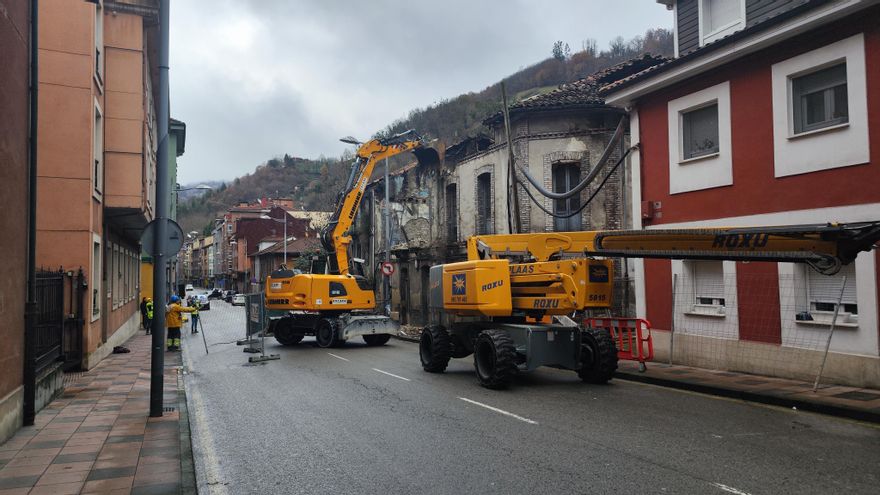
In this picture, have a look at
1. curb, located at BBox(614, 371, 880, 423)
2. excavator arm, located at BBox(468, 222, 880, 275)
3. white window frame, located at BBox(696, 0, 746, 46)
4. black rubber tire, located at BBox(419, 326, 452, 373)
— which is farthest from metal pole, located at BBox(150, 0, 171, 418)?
white window frame, located at BBox(696, 0, 746, 46)

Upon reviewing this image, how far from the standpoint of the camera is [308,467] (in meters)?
6.31

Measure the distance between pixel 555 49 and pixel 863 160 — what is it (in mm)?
68937

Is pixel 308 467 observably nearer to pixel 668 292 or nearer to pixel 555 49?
pixel 668 292

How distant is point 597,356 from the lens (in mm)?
11219

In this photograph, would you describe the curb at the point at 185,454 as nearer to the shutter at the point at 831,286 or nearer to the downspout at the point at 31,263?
the downspout at the point at 31,263

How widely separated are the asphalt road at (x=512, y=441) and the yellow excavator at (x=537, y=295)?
537 millimetres

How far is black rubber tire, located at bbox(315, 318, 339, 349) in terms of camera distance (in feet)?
63.1

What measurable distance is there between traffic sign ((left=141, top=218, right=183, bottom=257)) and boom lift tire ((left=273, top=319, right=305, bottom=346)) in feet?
37.3

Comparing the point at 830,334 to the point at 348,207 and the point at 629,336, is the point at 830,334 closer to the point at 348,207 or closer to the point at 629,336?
the point at 629,336

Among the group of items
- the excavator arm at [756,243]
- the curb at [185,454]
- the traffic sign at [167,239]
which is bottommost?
the curb at [185,454]

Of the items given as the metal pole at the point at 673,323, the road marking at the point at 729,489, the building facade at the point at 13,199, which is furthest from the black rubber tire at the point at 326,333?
the road marking at the point at 729,489

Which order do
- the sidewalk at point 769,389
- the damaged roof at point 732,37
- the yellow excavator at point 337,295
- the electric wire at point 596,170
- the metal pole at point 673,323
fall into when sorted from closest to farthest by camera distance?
the sidewalk at point 769,389
the damaged roof at point 732,37
the metal pole at point 673,323
the electric wire at point 596,170
the yellow excavator at point 337,295

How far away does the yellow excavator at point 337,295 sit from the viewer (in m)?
19.5

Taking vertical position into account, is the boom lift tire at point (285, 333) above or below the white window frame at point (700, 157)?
below
